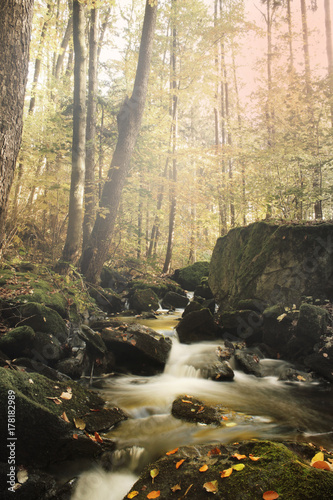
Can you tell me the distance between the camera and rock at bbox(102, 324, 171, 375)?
5.17m

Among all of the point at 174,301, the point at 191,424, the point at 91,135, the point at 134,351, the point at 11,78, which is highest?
the point at 91,135

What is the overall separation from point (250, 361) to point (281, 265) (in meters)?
2.55

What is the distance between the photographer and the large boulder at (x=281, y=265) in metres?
6.24

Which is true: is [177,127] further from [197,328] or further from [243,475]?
[243,475]

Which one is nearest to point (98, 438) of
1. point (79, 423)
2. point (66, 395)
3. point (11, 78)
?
point (79, 423)

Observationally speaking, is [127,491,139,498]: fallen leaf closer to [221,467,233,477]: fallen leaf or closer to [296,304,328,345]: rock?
[221,467,233,477]: fallen leaf

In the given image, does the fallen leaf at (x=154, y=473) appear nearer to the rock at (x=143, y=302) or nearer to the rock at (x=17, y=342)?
the rock at (x=17, y=342)

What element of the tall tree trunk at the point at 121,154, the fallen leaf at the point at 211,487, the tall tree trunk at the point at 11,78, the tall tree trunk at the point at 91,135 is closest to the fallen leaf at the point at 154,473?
the fallen leaf at the point at 211,487

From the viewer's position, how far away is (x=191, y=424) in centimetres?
356

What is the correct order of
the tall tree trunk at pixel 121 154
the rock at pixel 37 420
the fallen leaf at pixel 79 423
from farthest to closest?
the tall tree trunk at pixel 121 154 → the fallen leaf at pixel 79 423 → the rock at pixel 37 420

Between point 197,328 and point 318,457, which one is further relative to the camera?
point 197,328

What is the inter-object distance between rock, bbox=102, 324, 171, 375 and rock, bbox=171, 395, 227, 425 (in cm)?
134

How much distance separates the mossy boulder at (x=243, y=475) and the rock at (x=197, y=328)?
13.8ft

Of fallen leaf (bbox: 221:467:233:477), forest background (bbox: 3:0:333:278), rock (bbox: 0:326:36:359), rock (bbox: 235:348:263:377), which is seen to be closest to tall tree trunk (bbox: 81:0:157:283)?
forest background (bbox: 3:0:333:278)
